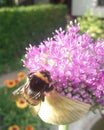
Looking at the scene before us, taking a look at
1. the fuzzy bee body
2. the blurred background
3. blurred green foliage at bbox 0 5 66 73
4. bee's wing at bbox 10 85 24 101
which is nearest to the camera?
the fuzzy bee body

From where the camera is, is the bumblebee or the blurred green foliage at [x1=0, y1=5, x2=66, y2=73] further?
the blurred green foliage at [x1=0, y1=5, x2=66, y2=73]

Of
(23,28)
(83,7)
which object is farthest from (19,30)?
(83,7)

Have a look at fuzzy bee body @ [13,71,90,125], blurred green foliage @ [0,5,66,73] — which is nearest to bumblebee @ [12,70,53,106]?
fuzzy bee body @ [13,71,90,125]

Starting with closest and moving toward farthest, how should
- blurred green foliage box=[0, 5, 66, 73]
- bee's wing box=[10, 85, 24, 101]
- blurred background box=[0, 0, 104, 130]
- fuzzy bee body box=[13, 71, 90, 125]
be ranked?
fuzzy bee body box=[13, 71, 90, 125]
bee's wing box=[10, 85, 24, 101]
blurred background box=[0, 0, 104, 130]
blurred green foliage box=[0, 5, 66, 73]

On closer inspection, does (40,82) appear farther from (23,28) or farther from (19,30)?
(23,28)

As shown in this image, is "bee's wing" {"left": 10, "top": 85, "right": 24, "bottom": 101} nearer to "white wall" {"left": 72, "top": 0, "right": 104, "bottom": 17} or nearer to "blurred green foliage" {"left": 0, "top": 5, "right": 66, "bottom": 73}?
"blurred green foliage" {"left": 0, "top": 5, "right": 66, "bottom": 73}

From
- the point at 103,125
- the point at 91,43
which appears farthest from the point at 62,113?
the point at 103,125
